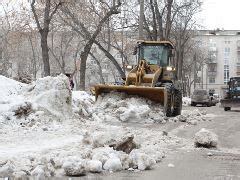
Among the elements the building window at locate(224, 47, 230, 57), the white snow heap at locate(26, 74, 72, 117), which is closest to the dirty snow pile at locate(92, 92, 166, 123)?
the white snow heap at locate(26, 74, 72, 117)

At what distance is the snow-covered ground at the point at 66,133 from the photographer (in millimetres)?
8203

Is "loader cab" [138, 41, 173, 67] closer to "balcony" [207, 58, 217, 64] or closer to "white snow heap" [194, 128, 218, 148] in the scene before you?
"white snow heap" [194, 128, 218, 148]

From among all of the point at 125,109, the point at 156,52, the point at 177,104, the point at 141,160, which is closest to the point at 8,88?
the point at 125,109

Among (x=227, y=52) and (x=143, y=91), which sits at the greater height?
(x=227, y=52)

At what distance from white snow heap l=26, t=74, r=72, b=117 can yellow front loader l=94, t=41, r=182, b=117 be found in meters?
4.03

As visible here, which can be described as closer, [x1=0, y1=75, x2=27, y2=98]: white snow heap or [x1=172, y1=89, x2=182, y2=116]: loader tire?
[x1=0, y1=75, x2=27, y2=98]: white snow heap

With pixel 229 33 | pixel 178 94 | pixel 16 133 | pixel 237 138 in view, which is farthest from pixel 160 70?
pixel 229 33

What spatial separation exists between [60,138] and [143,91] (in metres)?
7.60

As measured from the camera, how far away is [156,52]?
22.0 metres

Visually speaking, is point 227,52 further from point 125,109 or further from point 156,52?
point 125,109

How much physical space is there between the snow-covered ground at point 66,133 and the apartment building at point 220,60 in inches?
3652

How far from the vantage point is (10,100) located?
1418 centimetres

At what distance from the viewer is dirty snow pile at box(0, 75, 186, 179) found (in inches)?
321

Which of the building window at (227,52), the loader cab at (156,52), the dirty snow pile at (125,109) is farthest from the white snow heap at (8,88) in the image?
the building window at (227,52)
